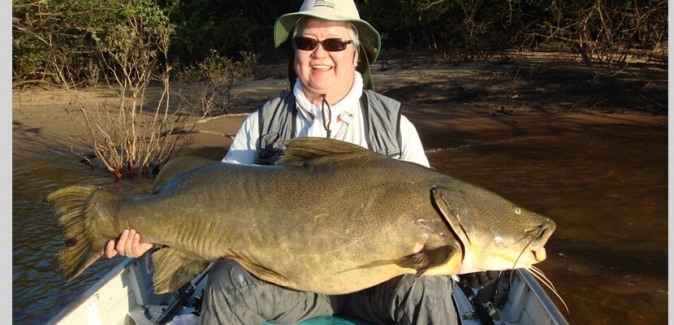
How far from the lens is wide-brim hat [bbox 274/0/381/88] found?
133 inches

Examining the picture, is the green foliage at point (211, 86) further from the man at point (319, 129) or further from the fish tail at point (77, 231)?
the fish tail at point (77, 231)

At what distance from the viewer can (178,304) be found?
3785 mm

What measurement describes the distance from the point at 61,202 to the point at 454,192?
1940 mm

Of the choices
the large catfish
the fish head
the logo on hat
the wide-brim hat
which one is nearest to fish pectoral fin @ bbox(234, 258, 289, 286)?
the large catfish

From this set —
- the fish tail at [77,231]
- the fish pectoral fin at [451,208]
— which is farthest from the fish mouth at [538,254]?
the fish tail at [77,231]

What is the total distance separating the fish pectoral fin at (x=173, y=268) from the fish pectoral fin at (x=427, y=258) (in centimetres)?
98

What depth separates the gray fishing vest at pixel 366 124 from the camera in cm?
345

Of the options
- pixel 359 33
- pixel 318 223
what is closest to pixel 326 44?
pixel 359 33

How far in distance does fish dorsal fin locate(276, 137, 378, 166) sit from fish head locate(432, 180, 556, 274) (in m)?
0.43

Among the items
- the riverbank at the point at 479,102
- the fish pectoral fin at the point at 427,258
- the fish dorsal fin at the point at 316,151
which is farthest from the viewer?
the riverbank at the point at 479,102

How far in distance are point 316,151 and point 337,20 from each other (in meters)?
0.78

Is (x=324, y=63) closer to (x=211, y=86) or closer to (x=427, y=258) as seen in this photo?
(x=427, y=258)

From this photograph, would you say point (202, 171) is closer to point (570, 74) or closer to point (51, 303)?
point (51, 303)

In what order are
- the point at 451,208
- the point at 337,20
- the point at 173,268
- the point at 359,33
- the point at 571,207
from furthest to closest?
1. the point at 571,207
2. the point at 359,33
3. the point at 337,20
4. the point at 173,268
5. the point at 451,208
